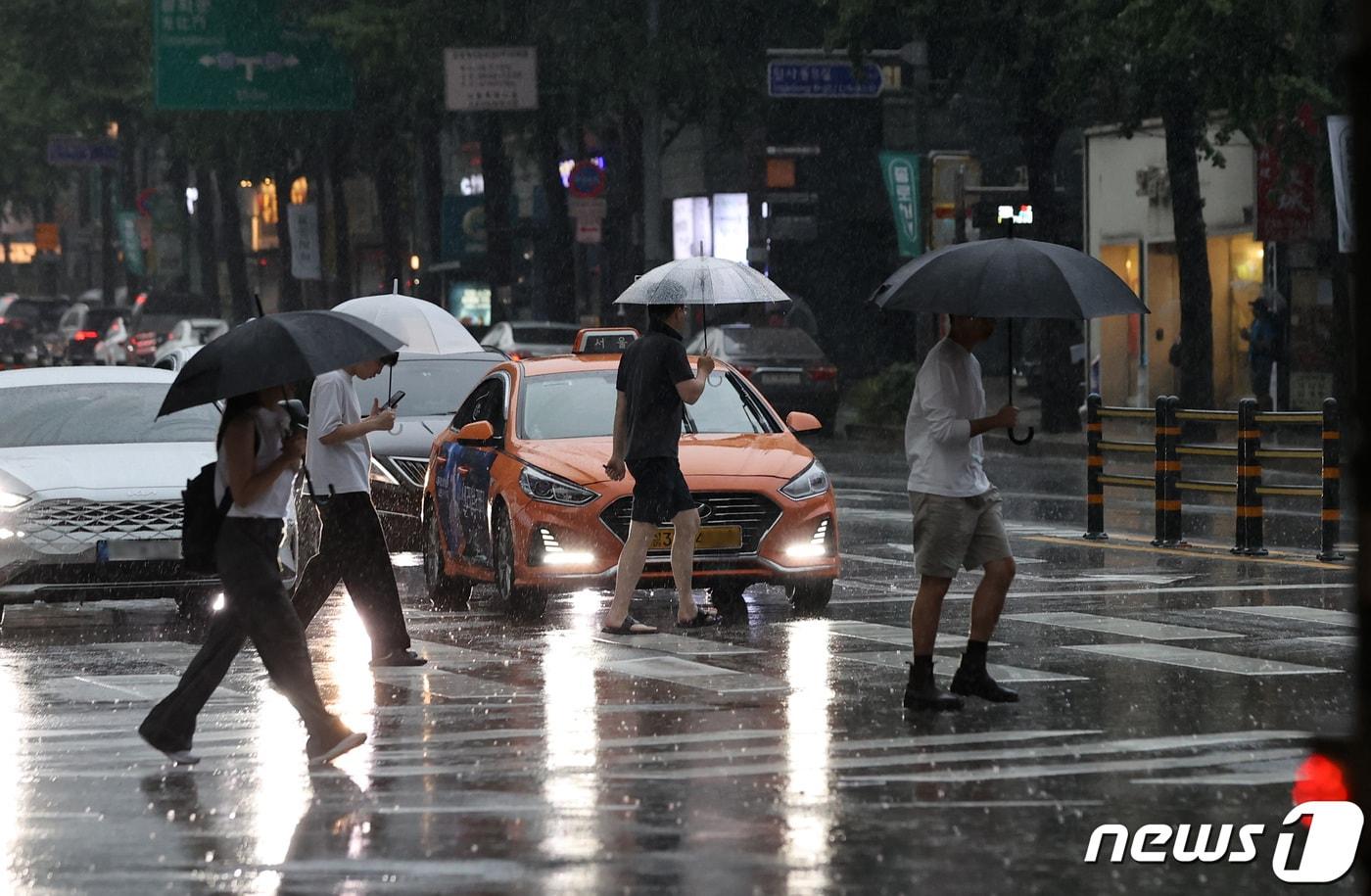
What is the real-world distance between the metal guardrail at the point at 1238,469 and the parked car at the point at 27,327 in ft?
130

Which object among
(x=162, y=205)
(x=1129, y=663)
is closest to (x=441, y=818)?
(x=1129, y=663)

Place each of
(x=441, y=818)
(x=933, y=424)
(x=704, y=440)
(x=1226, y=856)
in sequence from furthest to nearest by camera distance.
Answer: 1. (x=704, y=440)
2. (x=933, y=424)
3. (x=441, y=818)
4. (x=1226, y=856)

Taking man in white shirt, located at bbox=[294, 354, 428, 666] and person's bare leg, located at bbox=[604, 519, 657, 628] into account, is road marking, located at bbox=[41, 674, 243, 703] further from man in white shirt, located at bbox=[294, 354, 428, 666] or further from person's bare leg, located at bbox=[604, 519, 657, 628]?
person's bare leg, located at bbox=[604, 519, 657, 628]

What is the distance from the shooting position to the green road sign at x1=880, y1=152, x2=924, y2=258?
1519 inches

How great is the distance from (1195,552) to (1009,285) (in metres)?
8.44

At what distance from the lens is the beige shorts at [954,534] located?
10688 mm

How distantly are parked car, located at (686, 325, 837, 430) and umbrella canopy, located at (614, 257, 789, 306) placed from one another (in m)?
22.0

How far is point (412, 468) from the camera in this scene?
1866 centimetres

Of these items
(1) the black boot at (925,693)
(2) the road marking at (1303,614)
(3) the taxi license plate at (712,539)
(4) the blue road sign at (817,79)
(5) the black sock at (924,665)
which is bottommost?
(2) the road marking at (1303,614)

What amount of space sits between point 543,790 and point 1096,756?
2038mm

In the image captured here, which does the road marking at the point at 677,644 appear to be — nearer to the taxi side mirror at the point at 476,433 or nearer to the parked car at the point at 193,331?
the taxi side mirror at the point at 476,433

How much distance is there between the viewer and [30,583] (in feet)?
46.7

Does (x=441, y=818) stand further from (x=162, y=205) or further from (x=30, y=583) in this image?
(x=162, y=205)

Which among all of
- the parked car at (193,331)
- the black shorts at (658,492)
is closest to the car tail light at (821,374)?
the parked car at (193,331)
